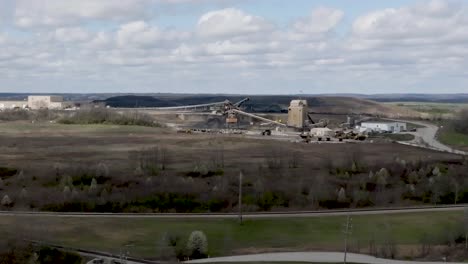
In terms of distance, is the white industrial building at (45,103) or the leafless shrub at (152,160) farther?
the white industrial building at (45,103)

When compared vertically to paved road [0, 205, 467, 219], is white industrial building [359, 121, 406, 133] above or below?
above

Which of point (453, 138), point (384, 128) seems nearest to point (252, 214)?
point (453, 138)

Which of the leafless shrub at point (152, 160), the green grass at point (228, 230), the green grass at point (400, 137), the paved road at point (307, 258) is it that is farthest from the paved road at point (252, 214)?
the green grass at point (400, 137)

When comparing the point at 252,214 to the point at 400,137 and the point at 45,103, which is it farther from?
the point at 45,103

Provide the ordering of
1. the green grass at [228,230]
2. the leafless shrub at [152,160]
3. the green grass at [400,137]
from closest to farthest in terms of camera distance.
→ the green grass at [228,230] → the leafless shrub at [152,160] → the green grass at [400,137]

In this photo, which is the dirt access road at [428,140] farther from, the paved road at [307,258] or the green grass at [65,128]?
the paved road at [307,258]

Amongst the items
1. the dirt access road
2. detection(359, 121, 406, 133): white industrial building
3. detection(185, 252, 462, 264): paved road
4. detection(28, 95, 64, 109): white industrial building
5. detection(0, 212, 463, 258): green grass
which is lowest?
detection(0, 212, 463, 258): green grass

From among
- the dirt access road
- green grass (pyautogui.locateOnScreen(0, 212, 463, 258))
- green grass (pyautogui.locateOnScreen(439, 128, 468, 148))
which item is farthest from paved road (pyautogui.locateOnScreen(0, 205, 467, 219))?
green grass (pyautogui.locateOnScreen(439, 128, 468, 148))

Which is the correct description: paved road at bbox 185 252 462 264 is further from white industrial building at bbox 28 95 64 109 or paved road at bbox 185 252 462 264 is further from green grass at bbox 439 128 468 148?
white industrial building at bbox 28 95 64 109

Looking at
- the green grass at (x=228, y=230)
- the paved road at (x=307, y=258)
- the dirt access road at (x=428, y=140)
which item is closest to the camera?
the paved road at (x=307, y=258)
